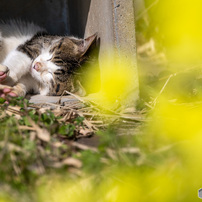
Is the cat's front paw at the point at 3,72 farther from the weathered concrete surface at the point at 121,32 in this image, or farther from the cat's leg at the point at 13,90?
the weathered concrete surface at the point at 121,32

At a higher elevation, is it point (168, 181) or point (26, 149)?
point (26, 149)

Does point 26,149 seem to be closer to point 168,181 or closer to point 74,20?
point 168,181

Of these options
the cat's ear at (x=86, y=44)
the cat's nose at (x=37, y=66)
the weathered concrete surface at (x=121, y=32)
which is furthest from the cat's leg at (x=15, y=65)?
the weathered concrete surface at (x=121, y=32)

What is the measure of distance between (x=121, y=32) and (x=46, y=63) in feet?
2.22

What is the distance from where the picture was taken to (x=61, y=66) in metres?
2.50

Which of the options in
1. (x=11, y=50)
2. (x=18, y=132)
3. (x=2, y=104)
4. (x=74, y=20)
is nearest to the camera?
(x=18, y=132)

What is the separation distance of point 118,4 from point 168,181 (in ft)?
4.13

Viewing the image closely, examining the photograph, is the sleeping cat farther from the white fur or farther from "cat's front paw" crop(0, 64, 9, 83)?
"cat's front paw" crop(0, 64, 9, 83)

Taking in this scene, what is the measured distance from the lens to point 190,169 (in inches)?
51.7

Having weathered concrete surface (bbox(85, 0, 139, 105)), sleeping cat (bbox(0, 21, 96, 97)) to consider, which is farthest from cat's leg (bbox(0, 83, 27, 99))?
weathered concrete surface (bbox(85, 0, 139, 105))

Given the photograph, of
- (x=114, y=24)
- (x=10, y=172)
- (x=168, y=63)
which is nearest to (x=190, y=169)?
(x=10, y=172)

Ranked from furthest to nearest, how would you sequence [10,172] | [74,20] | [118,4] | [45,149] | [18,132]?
1. [74,20]
2. [118,4]
3. [18,132]
4. [45,149]
5. [10,172]

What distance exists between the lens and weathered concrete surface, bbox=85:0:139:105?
6.86ft

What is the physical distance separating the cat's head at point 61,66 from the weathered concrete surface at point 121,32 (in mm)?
302
